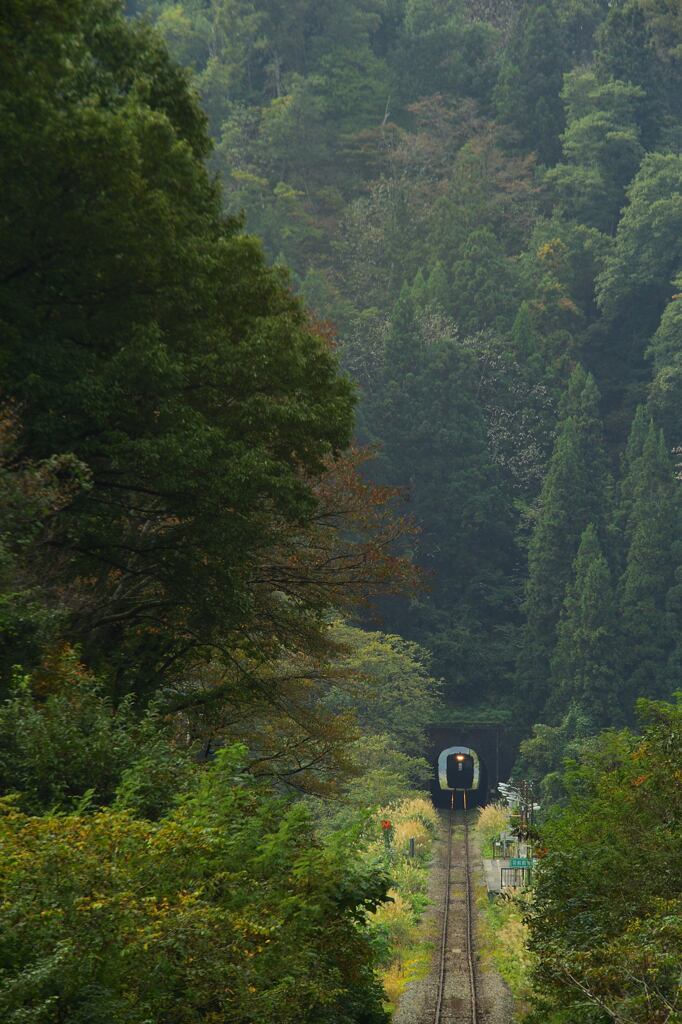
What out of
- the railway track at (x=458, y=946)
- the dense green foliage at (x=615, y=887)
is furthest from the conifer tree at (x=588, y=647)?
the dense green foliage at (x=615, y=887)

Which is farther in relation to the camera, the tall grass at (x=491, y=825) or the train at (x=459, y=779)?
the train at (x=459, y=779)

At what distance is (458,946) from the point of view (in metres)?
35.4

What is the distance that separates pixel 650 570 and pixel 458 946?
121 ft

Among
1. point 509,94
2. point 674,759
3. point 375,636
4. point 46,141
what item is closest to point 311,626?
point 674,759

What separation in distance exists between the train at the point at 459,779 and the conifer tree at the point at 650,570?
8927 mm

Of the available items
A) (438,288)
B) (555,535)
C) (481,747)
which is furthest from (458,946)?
(438,288)

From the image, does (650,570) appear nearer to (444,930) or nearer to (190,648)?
(444,930)

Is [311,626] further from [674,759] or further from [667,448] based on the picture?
[667,448]

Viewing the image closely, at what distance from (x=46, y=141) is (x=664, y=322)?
225 ft

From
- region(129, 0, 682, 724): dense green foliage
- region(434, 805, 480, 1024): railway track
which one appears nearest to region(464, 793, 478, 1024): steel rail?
region(434, 805, 480, 1024): railway track

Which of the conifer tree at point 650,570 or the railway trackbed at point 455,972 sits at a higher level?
the conifer tree at point 650,570

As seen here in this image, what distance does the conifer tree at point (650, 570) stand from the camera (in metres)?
67.1

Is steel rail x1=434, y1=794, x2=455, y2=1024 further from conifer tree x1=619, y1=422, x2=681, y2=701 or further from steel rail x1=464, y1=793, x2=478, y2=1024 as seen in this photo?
conifer tree x1=619, y1=422, x2=681, y2=701

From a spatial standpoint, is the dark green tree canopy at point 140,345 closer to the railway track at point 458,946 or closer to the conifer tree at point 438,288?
the railway track at point 458,946
